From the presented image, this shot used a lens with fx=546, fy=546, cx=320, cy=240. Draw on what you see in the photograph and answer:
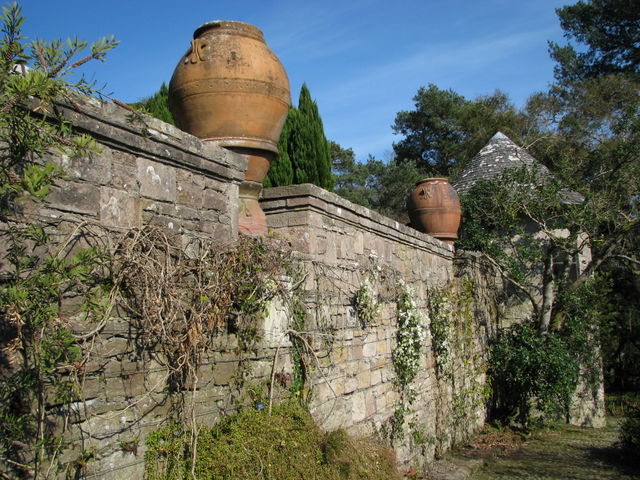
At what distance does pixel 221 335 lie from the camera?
3225mm

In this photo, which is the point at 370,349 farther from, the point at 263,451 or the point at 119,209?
the point at 119,209

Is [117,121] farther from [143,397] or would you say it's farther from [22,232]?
[143,397]

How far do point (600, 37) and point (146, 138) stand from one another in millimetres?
21353

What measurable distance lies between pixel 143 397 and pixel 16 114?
1.42 m

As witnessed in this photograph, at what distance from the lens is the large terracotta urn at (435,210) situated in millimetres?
8219

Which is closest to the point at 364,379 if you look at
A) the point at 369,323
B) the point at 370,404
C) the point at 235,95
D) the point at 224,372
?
the point at 370,404

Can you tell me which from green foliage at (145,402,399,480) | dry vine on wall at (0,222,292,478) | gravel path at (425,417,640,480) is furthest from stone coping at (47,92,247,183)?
gravel path at (425,417,640,480)

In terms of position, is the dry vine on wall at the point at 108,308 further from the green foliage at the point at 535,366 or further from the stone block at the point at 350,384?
the green foliage at the point at 535,366

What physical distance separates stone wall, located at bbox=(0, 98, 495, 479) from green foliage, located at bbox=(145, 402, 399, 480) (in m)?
0.10

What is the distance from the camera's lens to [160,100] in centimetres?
1110

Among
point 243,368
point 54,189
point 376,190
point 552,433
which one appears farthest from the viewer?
point 376,190

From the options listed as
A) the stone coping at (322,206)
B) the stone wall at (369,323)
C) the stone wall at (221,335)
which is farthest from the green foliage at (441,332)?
the stone coping at (322,206)

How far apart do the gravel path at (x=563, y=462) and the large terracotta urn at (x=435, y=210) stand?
318 centimetres

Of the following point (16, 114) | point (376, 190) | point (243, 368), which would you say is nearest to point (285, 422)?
point (243, 368)
